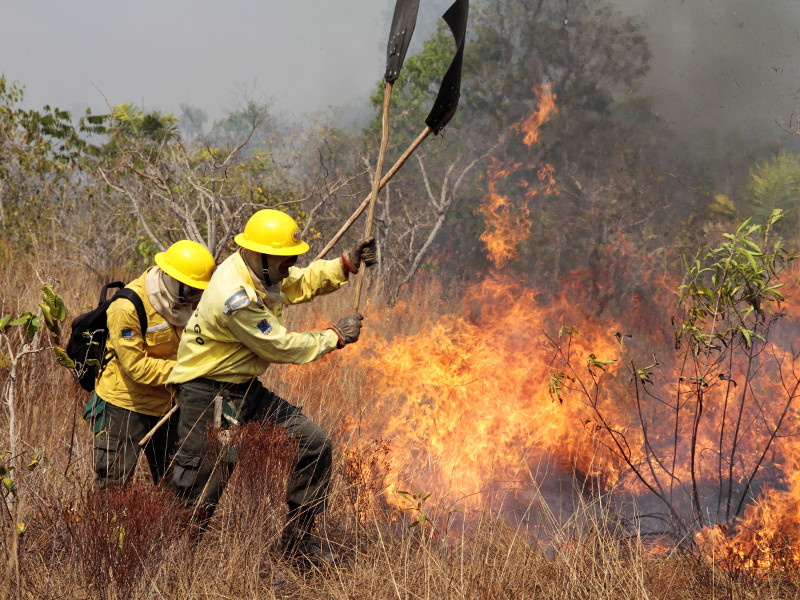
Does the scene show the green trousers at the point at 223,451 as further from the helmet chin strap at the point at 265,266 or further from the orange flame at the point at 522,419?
the helmet chin strap at the point at 265,266

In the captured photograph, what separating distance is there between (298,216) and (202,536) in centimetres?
507

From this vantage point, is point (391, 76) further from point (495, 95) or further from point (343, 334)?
point (495, 95)

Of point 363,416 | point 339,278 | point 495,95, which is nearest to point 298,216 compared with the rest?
point 363,416

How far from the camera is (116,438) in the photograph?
357 cm

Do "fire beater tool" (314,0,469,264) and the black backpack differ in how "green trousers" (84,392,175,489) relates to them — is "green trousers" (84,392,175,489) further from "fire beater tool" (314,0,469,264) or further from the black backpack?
"fire beater tool" (314,0,469,264)

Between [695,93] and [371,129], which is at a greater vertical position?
[371,129]

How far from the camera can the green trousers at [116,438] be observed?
3518mm

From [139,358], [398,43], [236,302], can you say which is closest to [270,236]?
[236,302]

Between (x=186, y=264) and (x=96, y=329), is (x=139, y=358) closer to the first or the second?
(x=96, y=329)

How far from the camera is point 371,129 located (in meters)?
13.5

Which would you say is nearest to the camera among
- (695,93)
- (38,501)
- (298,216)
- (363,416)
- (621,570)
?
(621,570)

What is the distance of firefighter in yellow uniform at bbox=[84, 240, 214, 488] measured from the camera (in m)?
3.49

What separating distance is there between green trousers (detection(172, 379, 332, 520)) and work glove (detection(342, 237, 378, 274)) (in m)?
0.95

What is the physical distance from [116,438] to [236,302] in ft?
3.74
